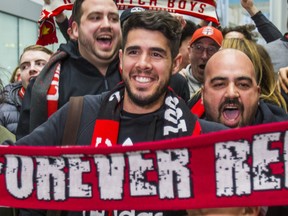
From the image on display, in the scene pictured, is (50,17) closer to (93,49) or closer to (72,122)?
(93,49)

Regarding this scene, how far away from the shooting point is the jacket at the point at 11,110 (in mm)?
4898

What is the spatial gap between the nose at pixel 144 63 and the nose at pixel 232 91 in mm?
548

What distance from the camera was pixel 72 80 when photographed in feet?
11.7

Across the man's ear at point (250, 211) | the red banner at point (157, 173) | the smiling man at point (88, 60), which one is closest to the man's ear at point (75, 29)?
the smiling man at point (88, 60)

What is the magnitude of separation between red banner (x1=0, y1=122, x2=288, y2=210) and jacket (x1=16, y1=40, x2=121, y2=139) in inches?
43.5

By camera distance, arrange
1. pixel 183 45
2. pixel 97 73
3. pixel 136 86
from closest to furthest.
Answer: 1. pixel 136 86
2. pixel 97 73
3. pixel 183 45

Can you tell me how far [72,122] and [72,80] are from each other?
98cm

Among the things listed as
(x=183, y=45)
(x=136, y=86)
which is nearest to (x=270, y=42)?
(x=183, y=45)

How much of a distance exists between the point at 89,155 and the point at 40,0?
1296 centimetres

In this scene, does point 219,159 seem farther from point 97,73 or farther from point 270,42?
point 270,42

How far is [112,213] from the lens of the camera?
2.43m

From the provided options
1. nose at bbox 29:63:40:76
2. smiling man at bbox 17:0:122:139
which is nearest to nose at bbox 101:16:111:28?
smiling man at bbox 17:0:122:139

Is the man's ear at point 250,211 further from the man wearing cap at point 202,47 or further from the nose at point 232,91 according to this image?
the man wearing cap at point 202,47

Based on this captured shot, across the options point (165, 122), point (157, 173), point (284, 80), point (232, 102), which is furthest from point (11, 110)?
point (157, 173)
